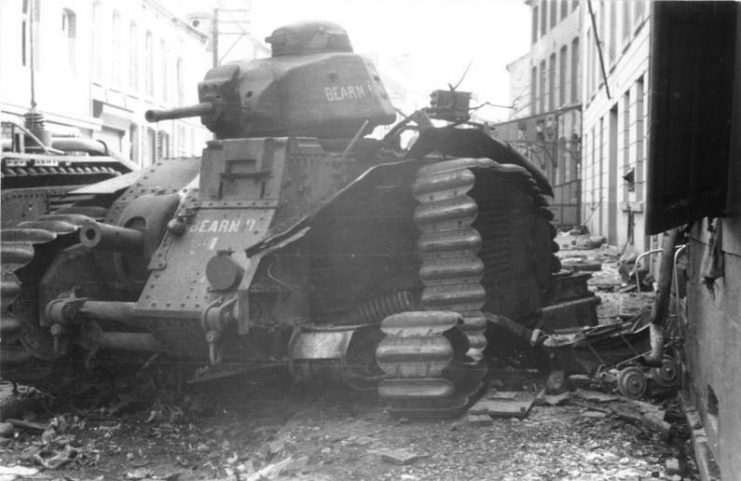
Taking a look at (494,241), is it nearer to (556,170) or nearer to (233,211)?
(233,211)

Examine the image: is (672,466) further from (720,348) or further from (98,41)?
(98,41)

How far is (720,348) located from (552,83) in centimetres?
2364

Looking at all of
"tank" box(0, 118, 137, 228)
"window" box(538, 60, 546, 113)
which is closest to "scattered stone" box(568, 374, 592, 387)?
"tank" box(0, 118, 137, 228)

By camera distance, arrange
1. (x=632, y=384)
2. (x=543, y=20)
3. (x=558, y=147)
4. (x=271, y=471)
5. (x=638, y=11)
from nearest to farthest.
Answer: (x=271, y=471)
(x=632, y=384)
(x=638, y=11)
(x=543, y=20)
(x=558, y=147)

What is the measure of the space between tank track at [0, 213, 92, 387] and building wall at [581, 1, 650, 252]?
6.33m

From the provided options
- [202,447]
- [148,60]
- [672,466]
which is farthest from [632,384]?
[148,60]

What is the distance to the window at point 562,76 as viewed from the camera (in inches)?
1007

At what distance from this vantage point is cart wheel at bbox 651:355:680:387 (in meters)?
6.54

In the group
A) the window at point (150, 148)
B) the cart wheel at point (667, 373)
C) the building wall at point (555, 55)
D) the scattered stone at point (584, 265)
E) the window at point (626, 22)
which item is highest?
the building wall at point (555, 55)

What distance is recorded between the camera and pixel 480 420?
6117 millimetres

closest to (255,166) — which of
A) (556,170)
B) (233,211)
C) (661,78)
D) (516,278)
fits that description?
(233,211)

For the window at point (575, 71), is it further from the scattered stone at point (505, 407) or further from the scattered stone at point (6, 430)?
the scattered stone at point (6, 430)

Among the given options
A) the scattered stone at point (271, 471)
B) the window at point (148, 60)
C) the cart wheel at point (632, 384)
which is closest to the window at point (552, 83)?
the window at point (148, 60)

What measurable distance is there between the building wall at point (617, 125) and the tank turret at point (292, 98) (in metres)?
3.94
